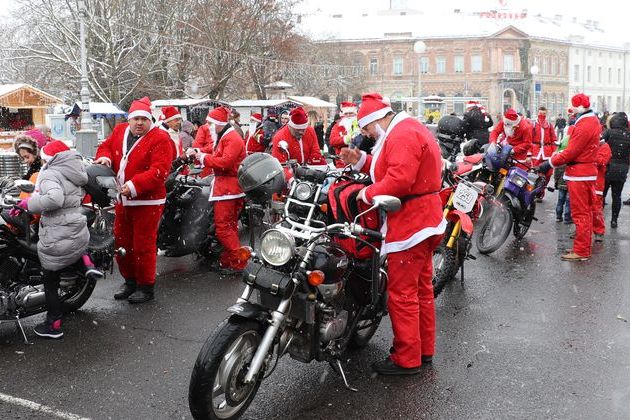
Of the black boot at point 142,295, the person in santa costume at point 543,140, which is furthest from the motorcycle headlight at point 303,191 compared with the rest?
the person in santa costume at point 543,140

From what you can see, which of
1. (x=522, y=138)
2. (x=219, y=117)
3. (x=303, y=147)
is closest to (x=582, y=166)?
(x=522, y=138)

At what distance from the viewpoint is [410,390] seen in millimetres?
4750

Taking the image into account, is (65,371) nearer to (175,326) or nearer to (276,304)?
(175,326)

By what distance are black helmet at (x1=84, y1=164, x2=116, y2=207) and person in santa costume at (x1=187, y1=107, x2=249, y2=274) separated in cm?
137

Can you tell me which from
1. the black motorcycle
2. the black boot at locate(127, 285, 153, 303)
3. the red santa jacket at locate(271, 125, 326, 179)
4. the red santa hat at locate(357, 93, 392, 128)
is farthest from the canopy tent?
the red santa hat at locate(357, 93, 392, 128)

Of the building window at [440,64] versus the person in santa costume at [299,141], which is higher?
the building window at [440,64]

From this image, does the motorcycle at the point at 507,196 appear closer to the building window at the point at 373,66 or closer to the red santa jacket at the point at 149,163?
the red santa jacket at the point at 149,163

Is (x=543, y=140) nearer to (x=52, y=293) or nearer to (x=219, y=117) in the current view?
(x=219, y=117)

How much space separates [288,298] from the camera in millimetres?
4195

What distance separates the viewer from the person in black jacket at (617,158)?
11.2 m

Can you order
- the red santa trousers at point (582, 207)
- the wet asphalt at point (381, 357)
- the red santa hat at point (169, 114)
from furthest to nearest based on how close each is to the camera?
1. the red santa hat at point (169, 114)
2. the red santa trousers at point (582, 207)
3. the wet asphalt at point (381, 357)

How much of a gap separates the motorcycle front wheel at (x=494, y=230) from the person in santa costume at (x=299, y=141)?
2241mm

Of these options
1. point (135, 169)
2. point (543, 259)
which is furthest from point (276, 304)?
point (543, 259)

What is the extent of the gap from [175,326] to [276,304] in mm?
2151
